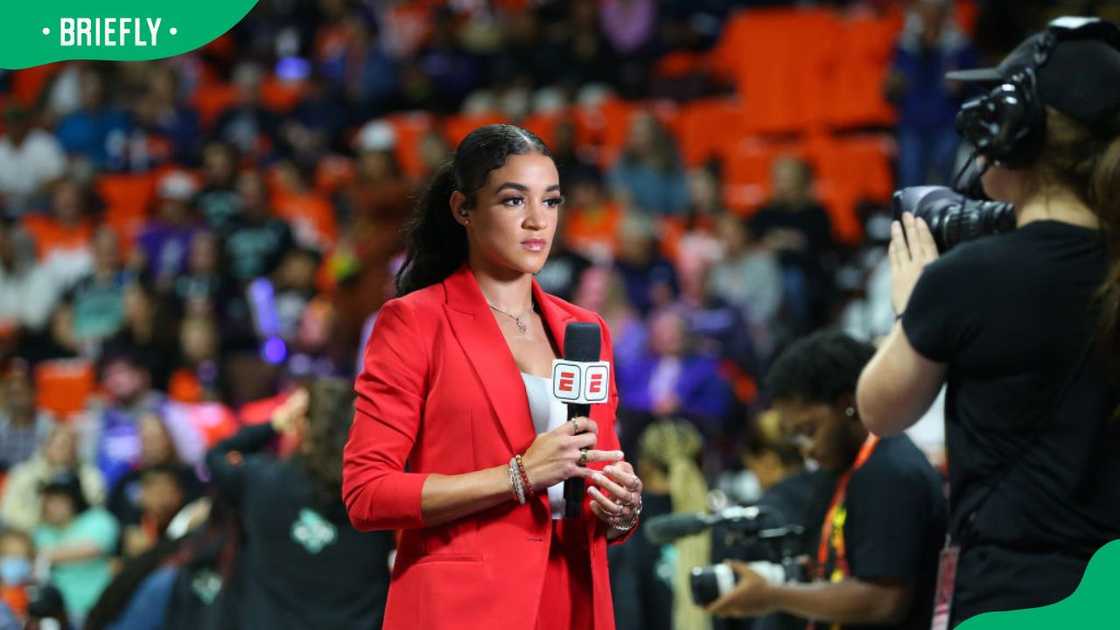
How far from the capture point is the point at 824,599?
13.8ft

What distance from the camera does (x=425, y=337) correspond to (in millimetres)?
3314

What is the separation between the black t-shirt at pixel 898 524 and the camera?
4113 mm

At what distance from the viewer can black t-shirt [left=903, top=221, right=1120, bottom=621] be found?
3117 mm

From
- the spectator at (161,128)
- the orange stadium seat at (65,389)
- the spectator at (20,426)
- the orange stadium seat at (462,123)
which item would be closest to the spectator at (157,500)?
the spectator at (20,426)

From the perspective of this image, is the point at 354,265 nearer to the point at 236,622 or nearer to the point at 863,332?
the point at 236,622

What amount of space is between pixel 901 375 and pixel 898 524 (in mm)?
1041

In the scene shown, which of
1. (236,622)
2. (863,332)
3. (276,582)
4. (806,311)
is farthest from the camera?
(806,311)

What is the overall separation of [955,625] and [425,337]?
1.17m

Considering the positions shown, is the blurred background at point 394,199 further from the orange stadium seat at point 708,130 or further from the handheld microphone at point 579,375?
the handheld microphone at point 579,375

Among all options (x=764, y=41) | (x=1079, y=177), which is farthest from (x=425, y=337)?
(x=764, y=41)

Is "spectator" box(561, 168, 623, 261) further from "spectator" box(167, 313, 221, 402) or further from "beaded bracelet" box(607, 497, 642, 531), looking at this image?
"beaded bracelet" box(607, 497, 642, 531)

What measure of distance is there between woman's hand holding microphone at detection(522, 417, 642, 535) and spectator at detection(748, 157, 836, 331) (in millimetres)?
7879

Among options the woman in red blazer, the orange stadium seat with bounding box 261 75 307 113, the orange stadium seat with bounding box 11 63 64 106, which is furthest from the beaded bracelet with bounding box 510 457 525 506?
the orange stadium seat with bounding box 11 63 64 106

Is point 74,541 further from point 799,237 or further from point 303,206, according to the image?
point 303,206
